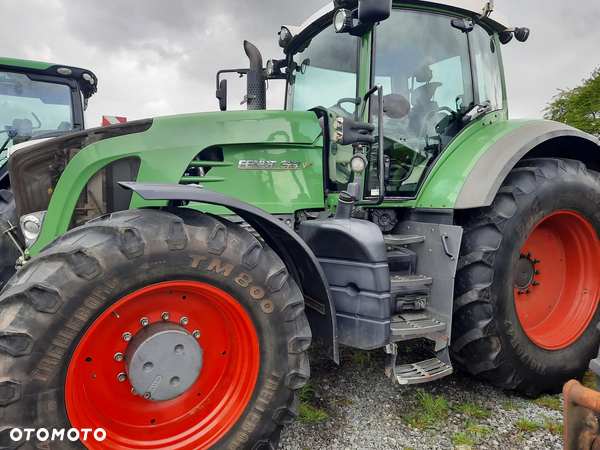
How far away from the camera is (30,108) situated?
566 cm

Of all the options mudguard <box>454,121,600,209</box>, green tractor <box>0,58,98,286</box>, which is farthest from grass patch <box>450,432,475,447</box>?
green tractor <box>0,58,98,286</box>

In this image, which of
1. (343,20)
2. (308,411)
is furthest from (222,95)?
(308,411)

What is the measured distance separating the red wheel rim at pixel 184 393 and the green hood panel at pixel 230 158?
710 millimetres

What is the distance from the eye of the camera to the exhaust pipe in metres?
3.30

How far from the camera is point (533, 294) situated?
2.91 m

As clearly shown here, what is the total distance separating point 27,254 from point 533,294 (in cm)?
327

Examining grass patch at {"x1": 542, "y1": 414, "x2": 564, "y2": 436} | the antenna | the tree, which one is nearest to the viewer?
grass patch at {"x1": 542, "y1": 414, "x2": 564, "y2": 436}

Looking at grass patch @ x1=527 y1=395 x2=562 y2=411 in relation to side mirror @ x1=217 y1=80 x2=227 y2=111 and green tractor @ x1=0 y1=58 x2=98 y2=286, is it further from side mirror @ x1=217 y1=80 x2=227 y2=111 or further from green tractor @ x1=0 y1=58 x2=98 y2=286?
green tractor @ x1=0 y1=58 x2=98 y2=286

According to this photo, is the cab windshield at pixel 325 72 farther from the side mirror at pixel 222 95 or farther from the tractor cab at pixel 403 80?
the side mirror at pixel 222 95

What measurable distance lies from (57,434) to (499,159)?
265 centimetres

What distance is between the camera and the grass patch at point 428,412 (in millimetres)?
2354

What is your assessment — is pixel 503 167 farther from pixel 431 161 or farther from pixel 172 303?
pixel 172 303

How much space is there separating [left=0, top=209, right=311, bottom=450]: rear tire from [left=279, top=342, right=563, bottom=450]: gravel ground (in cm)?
47

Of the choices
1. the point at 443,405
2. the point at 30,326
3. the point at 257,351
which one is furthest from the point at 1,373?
the point at 443,405
